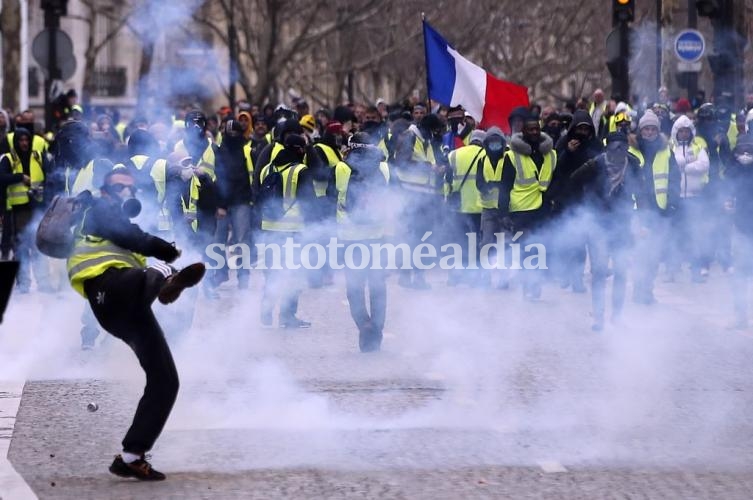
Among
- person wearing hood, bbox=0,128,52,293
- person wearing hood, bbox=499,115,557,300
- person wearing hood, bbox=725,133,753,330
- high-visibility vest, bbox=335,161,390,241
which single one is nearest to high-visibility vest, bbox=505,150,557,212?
person wearing hood, bbox=499,115,557,300

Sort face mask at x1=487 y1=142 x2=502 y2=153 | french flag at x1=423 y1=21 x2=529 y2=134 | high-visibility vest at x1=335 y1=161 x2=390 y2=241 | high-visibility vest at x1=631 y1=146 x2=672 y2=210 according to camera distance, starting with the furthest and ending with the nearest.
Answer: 1. french flag at x1=423 y1=21 x2=529 y2=134
2. face mask at x1=487 y1=142 x2=502 y2=153
3. high-visibility vest at x1=631 y1=146 x2=672 y2=210
4. high-visibility vest at x1=335 y1=161 x2=390 y2=241

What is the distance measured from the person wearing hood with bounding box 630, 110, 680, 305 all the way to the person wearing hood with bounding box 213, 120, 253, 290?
3835mm

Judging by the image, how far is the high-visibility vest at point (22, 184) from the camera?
57.1ft

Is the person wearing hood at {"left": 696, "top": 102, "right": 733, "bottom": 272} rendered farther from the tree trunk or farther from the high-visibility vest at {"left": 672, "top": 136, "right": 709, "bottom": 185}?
the tree trunk

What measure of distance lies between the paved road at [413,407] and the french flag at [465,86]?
2.65 meters

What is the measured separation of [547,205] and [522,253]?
4.19 ft

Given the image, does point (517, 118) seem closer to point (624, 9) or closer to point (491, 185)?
point (491, 185)

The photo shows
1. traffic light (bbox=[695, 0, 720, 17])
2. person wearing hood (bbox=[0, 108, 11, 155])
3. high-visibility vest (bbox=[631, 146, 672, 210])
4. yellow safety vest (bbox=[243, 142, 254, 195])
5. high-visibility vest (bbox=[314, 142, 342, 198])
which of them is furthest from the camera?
traffic light (bbox=[695, 0, 720, 17])

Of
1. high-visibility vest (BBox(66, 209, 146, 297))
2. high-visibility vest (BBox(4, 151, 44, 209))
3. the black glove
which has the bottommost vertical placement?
high-visibility vest (BBox(66, 209, 146, 297))

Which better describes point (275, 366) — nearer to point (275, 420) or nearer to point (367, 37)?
point (275, 420)

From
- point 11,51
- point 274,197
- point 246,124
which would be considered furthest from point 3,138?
point 11,51

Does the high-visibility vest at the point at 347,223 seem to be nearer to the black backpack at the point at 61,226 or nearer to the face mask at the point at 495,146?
the face mask at the point at 495,146

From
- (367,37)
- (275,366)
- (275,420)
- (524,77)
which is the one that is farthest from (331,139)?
(524,77)

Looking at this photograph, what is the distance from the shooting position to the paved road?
7949mm
